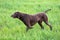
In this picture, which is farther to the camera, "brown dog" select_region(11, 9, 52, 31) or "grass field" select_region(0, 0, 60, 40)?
"brown dog" select_region(11, 9, 52, 31)

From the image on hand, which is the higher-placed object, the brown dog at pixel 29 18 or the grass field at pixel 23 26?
the brown dog at pixel 29 18

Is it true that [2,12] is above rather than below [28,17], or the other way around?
below

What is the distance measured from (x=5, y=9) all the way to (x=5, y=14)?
1290mm

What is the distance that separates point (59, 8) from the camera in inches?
555

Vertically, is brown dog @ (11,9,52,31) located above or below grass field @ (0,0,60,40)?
above

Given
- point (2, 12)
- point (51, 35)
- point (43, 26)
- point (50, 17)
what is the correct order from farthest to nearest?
point (2, 12), point (50, 17), point (43, 26), point (51, 35)

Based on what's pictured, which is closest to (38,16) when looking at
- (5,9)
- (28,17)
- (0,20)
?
(28,17)

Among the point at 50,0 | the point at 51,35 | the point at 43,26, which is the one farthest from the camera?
the point at 50,0

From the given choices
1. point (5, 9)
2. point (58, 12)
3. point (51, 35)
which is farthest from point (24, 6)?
point (51, 35)

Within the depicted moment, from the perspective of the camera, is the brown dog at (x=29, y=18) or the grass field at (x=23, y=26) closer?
the grass field at (x=23, y=26)

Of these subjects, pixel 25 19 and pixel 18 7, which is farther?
pixel 18 7

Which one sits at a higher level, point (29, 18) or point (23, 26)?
point (29, 18)

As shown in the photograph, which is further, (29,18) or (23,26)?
(23,26)

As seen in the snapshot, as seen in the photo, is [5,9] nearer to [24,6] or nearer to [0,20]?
[24,6]
